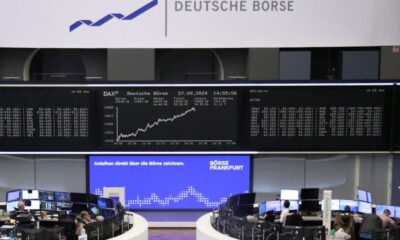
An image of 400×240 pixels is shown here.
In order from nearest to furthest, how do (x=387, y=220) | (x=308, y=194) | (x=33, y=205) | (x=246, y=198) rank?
(x=387, y=220)
(x=246, y=198)
(x=308, y=194)
(x=33, y=205)

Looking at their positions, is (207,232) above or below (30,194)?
below

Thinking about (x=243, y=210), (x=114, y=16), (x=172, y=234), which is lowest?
(x=172, y=234)

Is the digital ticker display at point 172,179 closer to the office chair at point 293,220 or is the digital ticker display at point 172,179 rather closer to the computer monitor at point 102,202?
the computer monitor at point 102,202

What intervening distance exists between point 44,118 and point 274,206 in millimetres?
4626

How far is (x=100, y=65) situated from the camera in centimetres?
1248

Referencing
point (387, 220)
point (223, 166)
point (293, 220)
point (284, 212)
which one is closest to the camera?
point (293, 220)

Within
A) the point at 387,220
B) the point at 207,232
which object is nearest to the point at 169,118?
the point at 207,232

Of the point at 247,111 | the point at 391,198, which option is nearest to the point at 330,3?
the point at 247,111

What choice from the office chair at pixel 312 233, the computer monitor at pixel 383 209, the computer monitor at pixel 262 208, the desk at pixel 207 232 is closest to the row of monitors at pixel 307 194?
the computer monitor at pixel 383 209

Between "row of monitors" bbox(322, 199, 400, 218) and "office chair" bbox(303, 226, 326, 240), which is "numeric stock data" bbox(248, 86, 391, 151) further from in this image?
"office chair" bbox(303, 226, 326, 240)

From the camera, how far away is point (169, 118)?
1067cm

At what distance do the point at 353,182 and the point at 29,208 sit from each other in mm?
6344

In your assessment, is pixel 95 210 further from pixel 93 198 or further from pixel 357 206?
pixel 357 206

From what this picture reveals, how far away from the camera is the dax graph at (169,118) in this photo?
1061 cm
